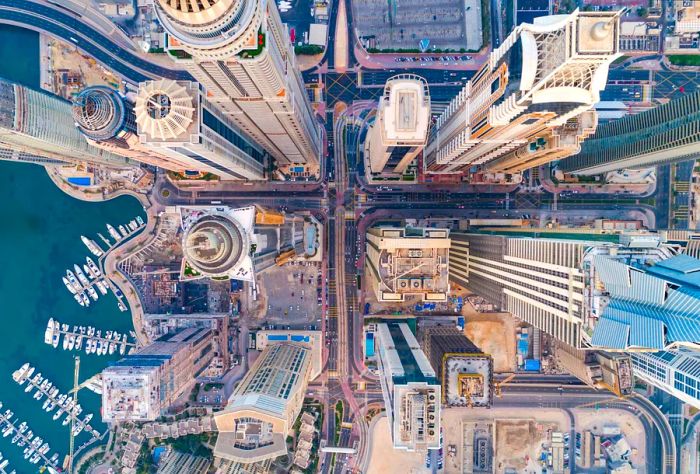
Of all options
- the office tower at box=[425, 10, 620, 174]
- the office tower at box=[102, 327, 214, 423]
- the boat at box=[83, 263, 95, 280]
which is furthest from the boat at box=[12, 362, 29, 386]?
the office tower at box=[425, 10, 620, 174]

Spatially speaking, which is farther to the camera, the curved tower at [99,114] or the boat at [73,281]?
the boat at [73,281]

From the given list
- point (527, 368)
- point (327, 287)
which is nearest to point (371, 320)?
point (327, 287)

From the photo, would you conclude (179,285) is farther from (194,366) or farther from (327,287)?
(327,287)

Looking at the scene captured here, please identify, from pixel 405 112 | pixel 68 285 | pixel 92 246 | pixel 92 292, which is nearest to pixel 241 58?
pixel 405 112

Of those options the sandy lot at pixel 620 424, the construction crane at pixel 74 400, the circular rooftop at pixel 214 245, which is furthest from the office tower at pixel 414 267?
the construction crane at pixel 74 400

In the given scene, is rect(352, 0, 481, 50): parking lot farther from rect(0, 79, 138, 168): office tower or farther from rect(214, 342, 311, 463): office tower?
rect(214, 342, 311, 463): office tower

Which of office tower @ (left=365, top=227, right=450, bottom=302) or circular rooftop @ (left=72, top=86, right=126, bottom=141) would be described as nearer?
circular rooftop @ (left=72, top=86, right=126, bottom=141)

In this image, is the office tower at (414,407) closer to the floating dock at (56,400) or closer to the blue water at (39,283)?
the blue water at (39,283)
